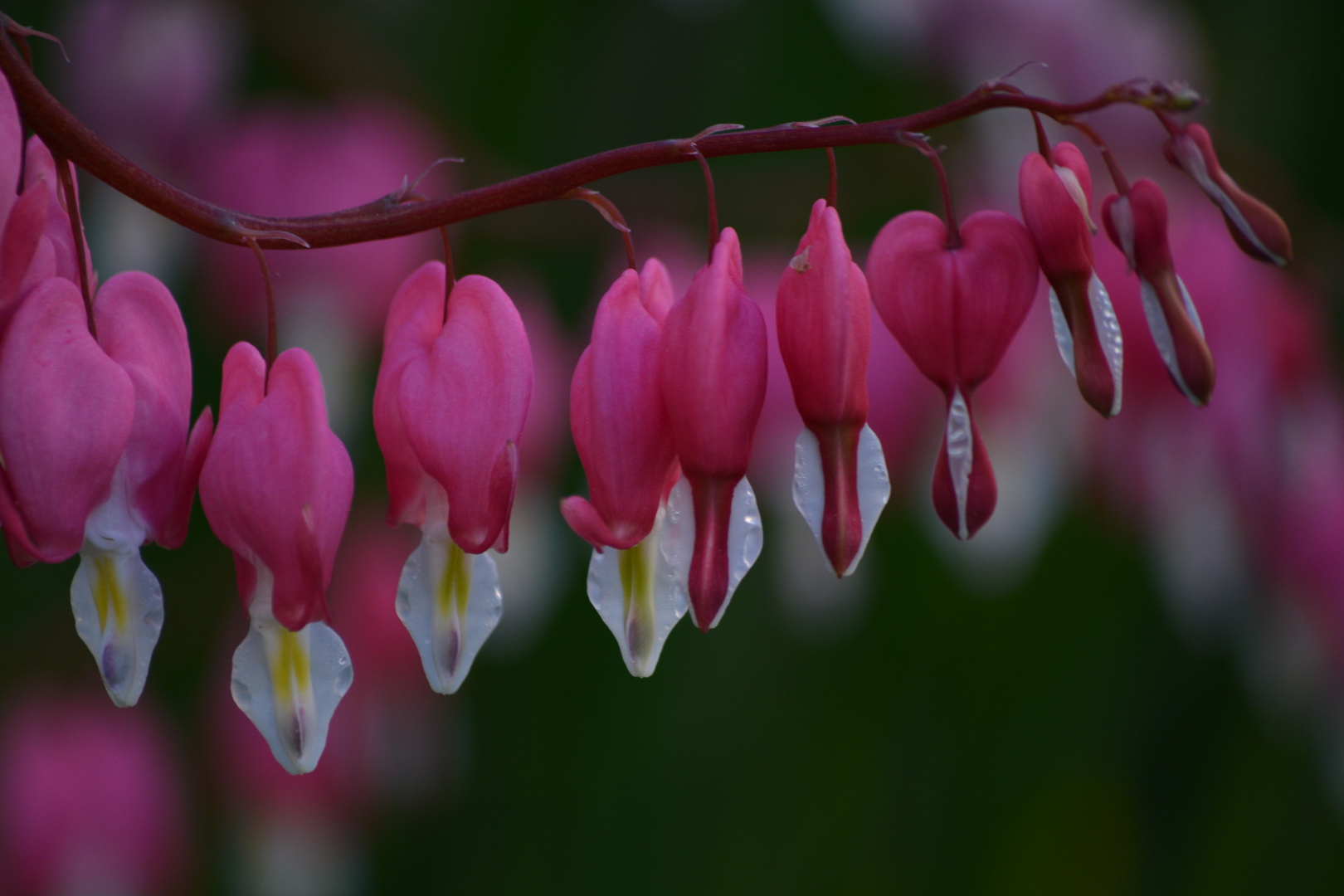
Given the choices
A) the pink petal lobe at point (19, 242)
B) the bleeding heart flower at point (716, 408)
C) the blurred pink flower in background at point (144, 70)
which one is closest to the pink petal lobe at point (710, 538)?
the bleeding heart flower at point (716, 408)

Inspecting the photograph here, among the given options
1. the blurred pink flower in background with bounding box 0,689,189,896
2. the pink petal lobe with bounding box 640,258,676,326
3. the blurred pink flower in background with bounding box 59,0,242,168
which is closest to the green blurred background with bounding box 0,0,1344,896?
the blurred pink flower in background with bounding box 0,689,189,896

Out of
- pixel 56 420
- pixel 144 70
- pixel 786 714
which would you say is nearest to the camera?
pixel 56 420

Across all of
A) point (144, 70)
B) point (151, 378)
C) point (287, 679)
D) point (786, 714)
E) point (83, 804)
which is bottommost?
point (786, 714)

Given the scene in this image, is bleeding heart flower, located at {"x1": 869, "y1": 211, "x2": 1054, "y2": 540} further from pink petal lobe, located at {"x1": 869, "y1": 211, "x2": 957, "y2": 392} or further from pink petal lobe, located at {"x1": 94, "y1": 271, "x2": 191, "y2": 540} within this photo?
pink petal lobe, located at {"x1": 94, "y1": 271, "x2": 191, "y2": 540}

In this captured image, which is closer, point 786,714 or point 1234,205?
point 1234,205

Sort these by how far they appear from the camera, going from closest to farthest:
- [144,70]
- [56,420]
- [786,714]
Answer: [56,420] → [144,70] → [786,714]

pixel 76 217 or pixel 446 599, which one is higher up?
pixel 76 217

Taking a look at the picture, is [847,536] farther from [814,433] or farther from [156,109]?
[156,109]

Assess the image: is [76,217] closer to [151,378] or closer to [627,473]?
[151,378]

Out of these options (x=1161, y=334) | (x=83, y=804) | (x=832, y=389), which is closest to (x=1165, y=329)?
(x=1161, y=334)
